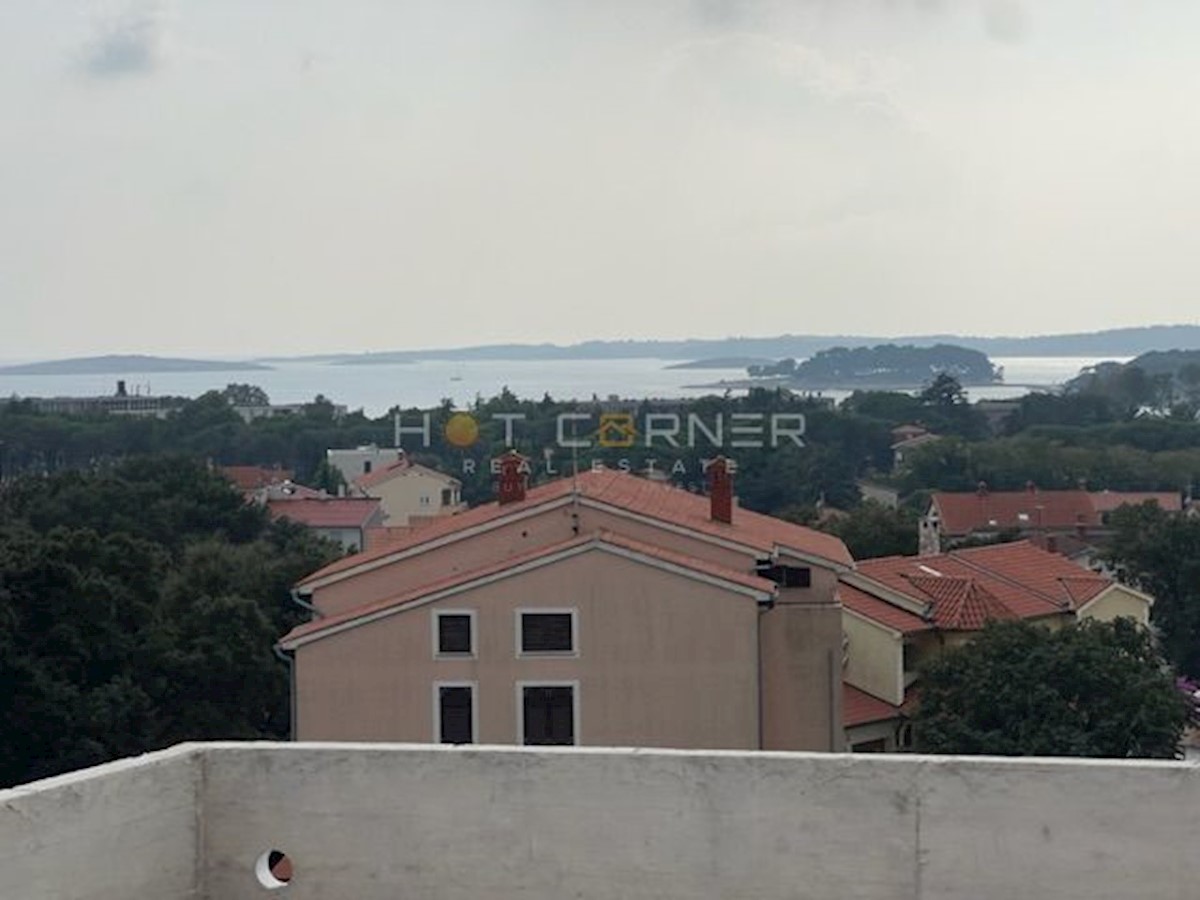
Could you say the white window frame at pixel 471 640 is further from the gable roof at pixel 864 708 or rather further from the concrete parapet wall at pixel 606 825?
the concrete parapet wall at pixel 606 825

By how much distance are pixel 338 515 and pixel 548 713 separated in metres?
39.9

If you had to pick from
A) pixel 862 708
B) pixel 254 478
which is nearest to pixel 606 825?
pixel 862 708

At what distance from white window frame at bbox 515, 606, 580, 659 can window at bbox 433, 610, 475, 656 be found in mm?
496

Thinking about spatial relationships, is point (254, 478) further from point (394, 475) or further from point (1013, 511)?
point (1013, 511)

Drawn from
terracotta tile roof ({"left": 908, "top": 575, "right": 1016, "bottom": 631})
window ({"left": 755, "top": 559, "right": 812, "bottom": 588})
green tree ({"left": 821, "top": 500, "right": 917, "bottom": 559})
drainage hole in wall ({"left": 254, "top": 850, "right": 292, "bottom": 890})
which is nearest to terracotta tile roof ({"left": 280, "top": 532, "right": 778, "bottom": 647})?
window ({"left": 755, "top": 559, "right": 812, "bottom": 588})

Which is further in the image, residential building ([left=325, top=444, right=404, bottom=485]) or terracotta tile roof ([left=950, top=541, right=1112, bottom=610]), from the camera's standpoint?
residential building ([left=325, top=444, right=404, bottom=485])

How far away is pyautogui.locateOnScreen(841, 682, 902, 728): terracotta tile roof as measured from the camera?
71.6ft

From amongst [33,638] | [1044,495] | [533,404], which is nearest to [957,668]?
[33,638]

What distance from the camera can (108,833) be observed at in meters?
5.14

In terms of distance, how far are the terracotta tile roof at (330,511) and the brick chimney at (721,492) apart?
1418 inches

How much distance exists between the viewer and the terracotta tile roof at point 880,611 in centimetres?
2336

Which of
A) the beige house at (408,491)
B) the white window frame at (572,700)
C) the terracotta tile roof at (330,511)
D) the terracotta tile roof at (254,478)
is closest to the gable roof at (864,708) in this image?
the white window frame at (572,700)

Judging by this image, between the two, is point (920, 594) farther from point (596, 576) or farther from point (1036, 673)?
point (596, 576)

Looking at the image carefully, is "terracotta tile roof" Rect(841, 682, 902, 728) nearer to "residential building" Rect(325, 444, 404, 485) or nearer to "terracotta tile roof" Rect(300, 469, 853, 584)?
"terracotta tile roof" Rect(300, 469, 853, 584)
